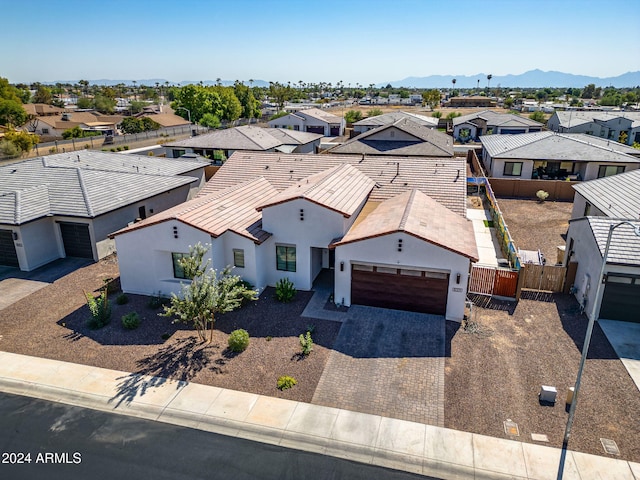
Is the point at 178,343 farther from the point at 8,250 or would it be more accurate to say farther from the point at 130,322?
the point at 8,250

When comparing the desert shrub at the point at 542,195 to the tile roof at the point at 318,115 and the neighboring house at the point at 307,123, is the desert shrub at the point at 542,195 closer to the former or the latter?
the neighboring house at the point at 307,123

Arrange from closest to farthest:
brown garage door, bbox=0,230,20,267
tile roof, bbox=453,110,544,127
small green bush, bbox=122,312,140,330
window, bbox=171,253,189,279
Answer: small green bush, bbox=122,312,140,330 < window, bbox=171,253,189,279 < brown garage door, bbox=0,230,20,267 < tile roof, bbox=453,110,544,127

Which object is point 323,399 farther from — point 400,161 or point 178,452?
point 400,161

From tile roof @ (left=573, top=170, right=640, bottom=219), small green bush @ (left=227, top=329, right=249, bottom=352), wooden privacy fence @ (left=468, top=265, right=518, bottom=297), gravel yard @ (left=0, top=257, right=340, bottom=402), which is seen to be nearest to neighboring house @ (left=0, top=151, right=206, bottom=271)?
gravel yard @ (left=0, top=257, right=340, bottom=402)

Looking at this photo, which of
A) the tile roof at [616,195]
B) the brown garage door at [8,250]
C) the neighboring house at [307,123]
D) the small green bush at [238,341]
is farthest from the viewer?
the neighboring house at [307,123]

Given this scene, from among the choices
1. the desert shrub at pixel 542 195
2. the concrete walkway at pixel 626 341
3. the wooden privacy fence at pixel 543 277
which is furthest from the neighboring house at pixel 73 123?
the concrete walkway at pixel 626 341

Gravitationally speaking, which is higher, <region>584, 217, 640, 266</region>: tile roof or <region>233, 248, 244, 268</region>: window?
<region>584, 217, 640, 266</region>: tile roof

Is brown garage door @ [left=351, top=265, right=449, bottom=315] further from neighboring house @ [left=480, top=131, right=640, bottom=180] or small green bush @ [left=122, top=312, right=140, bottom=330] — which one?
neighboring house @ [left=480, top=131, right=640, bottom=180]
